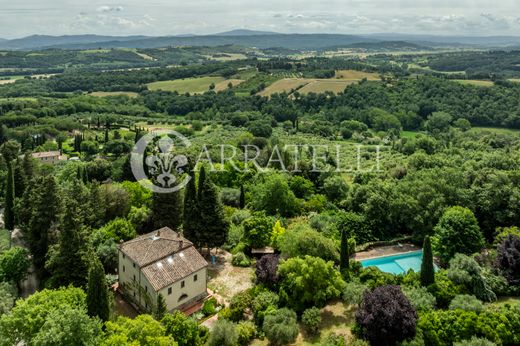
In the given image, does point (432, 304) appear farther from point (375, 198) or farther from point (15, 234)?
point (15, 234)

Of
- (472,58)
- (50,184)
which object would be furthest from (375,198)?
(472,58)

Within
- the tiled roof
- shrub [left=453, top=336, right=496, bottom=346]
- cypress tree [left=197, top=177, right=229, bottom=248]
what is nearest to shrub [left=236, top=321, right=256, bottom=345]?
the tiled roof

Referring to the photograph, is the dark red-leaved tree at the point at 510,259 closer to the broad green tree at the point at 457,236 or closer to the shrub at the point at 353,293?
the broad green tree at the point at 457,236

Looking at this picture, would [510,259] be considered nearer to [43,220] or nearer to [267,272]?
[267,272]

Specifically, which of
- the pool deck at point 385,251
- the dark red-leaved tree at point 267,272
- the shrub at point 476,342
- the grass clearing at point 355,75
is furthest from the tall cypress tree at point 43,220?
the grass clearing at point 355,75

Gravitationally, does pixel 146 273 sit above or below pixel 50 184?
below

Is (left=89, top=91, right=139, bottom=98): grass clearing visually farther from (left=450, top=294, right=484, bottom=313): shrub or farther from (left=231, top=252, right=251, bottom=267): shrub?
(left=450, top=294, right=484, bottom=313): shrub
